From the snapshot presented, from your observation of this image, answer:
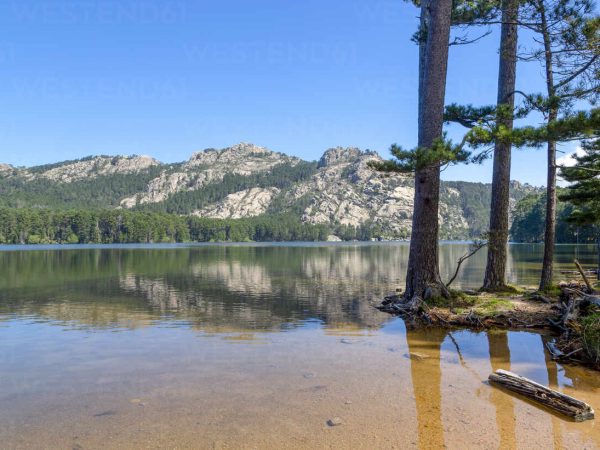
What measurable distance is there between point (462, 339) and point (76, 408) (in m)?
9.17

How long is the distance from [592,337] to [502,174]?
9911 millimetres

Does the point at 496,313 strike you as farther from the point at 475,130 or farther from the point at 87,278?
the point at 87,278

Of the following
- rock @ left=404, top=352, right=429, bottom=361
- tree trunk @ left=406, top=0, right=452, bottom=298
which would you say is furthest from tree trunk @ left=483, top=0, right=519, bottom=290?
rock @ left=404, top=352, right=429, bottom=361

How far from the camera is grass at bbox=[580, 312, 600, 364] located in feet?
28.6

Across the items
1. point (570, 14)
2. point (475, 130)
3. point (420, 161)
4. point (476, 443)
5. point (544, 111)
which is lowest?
point (476, 443)

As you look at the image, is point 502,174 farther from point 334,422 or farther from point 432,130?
point 334,422

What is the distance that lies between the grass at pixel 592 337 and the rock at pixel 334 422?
5.91 meters

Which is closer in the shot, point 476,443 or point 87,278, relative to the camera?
point 476,443

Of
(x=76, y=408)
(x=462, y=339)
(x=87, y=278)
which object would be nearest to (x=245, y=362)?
(x=76, y=408)

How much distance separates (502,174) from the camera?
17.5m

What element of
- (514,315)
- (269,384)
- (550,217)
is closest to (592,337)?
(514,315)

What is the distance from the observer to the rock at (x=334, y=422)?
5984 mm

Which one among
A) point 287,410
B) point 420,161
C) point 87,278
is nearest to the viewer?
point 287,410

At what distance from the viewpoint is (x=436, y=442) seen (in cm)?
547
